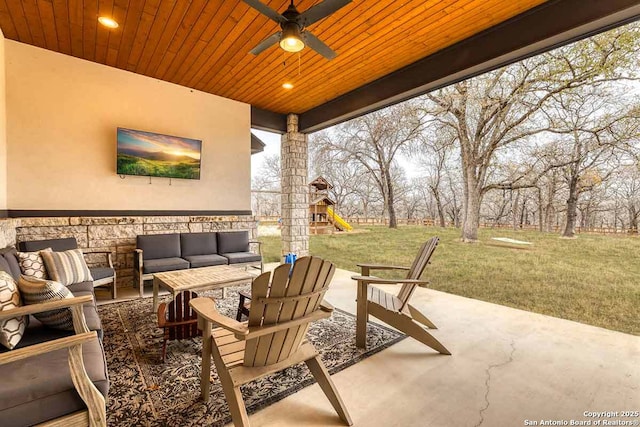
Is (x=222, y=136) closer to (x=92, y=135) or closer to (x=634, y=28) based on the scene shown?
(x=92, y=135)

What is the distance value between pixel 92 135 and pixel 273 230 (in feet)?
12.3

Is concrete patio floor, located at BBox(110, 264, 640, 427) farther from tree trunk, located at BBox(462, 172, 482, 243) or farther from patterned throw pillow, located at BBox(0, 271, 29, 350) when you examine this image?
tree trunk, located at BBox(462, 172, 482, 243)

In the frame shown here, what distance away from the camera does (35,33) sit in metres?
3.27

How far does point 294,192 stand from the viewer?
5637mm

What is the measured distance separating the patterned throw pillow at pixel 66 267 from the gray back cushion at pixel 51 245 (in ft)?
2.21

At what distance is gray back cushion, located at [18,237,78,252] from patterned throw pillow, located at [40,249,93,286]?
2.21 feet

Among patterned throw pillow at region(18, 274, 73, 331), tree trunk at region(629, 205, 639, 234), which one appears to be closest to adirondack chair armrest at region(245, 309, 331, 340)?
patterned throw pillow at region(18, 274, 73, 331)

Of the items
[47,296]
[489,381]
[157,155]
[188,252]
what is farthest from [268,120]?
[489,381]

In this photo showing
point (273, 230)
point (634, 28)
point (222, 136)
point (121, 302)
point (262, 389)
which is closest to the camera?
point (262, 389)

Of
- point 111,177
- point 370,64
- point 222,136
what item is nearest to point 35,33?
point 111,177

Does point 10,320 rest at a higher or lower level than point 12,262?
lower

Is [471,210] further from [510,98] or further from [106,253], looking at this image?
[106,253]

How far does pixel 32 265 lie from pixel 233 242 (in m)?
2.55

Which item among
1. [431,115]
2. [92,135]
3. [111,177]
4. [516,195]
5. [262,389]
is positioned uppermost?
[431,115]
